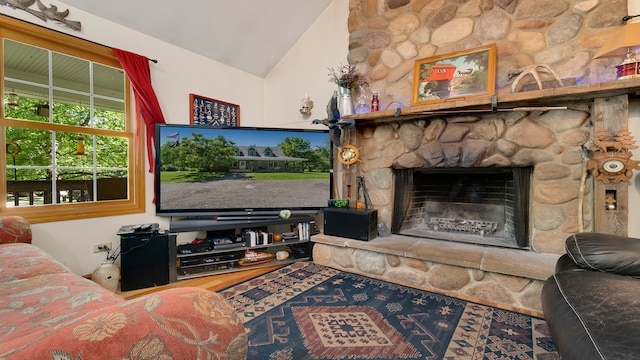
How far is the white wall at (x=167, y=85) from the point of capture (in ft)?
7.37

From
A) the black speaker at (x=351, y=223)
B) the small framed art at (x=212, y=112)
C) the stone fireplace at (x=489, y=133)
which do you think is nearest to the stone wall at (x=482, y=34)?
the stone fireplace at (x=489, y=133)

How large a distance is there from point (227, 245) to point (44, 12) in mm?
2369

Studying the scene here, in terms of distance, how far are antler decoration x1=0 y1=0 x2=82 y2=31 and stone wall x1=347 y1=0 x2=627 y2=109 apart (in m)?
2.49

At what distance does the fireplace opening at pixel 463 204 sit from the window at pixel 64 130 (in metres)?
2.71

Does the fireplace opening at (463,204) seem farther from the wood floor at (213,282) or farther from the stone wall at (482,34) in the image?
the wood floor at (213,282)

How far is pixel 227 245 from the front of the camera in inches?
104

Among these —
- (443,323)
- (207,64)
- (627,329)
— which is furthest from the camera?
(207,64)

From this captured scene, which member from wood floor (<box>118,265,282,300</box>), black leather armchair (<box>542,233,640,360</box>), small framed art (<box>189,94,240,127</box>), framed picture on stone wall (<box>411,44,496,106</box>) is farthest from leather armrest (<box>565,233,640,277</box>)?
small framed art (<box>189,94,240,127</box>)

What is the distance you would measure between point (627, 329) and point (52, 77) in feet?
12.2

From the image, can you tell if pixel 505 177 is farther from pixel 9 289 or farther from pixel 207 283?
pixel 9 289

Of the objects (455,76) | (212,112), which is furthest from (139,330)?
(212,112)

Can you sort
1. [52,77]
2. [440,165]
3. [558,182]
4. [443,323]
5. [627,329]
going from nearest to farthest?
[627,329] < [443,323] < [558,182] < [52,77] < [440,165]

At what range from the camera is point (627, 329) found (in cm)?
81

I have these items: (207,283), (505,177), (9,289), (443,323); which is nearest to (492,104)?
(505,177)
